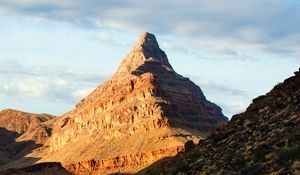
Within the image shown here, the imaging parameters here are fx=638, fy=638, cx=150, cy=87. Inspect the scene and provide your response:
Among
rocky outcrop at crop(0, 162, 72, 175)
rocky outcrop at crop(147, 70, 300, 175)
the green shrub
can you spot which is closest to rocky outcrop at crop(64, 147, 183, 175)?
rocky outcrop at crop(0, 162, 72, 175)

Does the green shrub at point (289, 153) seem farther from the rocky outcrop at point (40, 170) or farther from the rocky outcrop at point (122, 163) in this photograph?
the rocky outcrop at point (122, 163)

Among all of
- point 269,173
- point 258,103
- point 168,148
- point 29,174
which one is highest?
point 168,148

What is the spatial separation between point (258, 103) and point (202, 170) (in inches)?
192

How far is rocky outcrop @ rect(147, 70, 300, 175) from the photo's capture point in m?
18.7

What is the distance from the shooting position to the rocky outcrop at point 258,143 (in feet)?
61.5

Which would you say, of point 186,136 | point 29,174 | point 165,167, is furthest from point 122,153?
point 165,167

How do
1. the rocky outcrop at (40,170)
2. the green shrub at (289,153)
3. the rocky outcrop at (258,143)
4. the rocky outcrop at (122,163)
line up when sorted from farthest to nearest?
the rocky outcrop at (122,163) < the rocky outcrop at (40,170) < the rocky outcrop at (258,143) < the green shrub at (289,153)

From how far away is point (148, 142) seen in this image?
193625 mm

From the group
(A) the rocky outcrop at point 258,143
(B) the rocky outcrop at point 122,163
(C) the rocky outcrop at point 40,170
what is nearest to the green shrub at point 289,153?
(A) the rocky outcrop at point 258,143

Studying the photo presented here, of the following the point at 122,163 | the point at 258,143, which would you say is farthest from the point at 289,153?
the point at 122,163

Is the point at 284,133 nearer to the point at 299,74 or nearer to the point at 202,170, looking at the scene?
the point at 202,170

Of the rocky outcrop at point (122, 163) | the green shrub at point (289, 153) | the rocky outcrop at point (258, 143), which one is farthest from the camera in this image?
the rocky outcrop at point (122, 163)

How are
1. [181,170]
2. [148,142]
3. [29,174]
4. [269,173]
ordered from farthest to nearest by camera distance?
[148,142] → [29,174] → [181,170] → [269,173]

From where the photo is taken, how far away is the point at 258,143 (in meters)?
21.3
